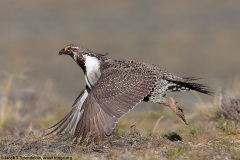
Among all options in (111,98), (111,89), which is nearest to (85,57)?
(111,89)

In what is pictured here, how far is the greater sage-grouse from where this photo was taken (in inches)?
320

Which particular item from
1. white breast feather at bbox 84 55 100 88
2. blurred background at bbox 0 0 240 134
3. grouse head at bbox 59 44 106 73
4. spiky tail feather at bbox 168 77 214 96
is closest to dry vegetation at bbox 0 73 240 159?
spiky tail feather at bbox 168 77 214 96

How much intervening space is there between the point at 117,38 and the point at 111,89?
1862cm

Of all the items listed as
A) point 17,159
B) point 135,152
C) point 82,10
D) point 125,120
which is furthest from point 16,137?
point 82,10

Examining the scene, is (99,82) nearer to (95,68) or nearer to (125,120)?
(95,68)

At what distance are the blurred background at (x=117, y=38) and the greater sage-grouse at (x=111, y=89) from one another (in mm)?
4622

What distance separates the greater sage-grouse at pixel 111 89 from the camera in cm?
813

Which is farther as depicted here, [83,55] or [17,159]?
[83,55]

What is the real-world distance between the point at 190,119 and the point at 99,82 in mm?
3492

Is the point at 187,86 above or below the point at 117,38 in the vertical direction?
below

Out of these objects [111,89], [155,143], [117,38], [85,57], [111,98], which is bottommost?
[155,143]

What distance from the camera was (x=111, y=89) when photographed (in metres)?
8.48

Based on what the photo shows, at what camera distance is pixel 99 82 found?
8.62 meters

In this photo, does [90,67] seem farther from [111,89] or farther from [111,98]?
[111,98]
